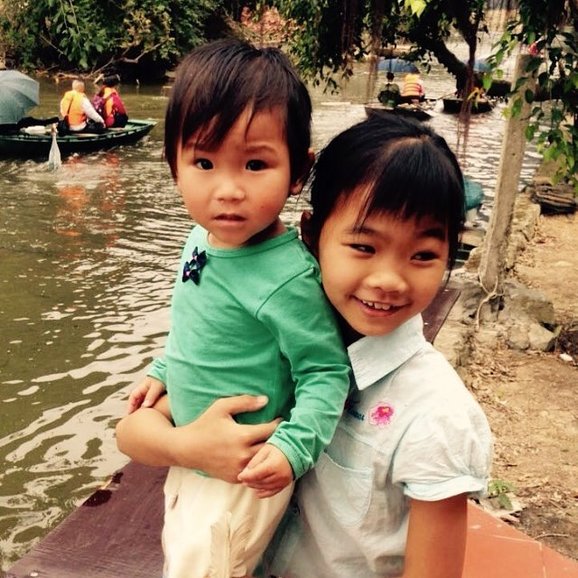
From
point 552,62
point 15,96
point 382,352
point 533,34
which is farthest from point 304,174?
point 15,96

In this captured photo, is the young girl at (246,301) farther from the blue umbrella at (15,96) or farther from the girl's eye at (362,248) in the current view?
the blue umbrella at (15,96)

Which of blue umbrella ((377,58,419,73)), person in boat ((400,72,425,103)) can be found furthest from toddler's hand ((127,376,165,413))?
person in boat ((400,72,425,103))

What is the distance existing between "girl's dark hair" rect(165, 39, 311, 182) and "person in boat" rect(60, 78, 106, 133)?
11617 mm

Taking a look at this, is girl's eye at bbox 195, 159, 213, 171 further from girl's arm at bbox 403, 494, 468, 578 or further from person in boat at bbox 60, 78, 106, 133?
person in boat at bbox 60, 78, 106, 133

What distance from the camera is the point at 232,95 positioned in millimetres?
Result: 1136

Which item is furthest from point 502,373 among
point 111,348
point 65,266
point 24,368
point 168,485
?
point 65,266

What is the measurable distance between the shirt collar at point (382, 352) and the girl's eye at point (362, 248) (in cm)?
12

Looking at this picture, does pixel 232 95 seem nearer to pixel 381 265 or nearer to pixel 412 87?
pixel 381 265

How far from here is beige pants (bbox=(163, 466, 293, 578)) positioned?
1.10 m

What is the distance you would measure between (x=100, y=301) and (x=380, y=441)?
5950 millimetres

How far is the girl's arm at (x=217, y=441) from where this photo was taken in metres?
1.09

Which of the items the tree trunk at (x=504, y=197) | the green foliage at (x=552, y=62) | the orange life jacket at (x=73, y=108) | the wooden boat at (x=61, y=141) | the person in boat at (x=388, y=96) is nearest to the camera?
the green foliage at (x=552, y=62)

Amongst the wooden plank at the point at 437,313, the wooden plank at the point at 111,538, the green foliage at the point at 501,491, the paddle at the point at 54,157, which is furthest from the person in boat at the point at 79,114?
the wooden plank at the point at 111,538

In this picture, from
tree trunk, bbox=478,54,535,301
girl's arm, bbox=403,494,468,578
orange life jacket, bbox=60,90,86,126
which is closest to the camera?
girl's arm, bbox=403,494,468,578
